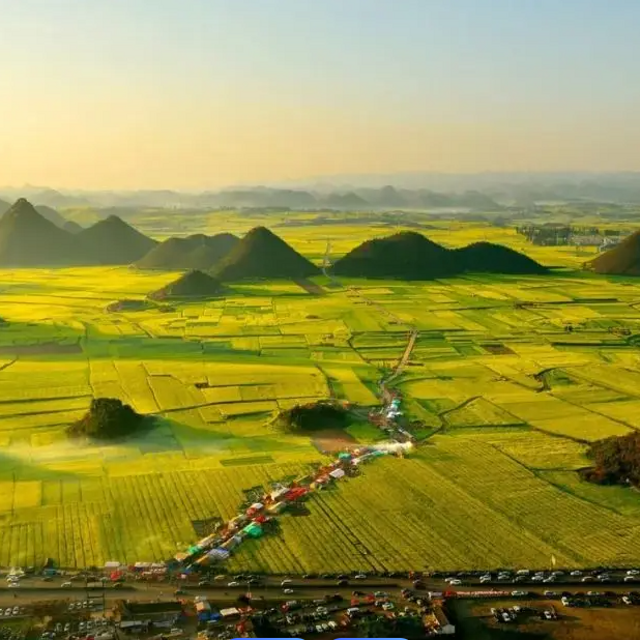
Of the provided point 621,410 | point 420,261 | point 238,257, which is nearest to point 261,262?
point 238,257

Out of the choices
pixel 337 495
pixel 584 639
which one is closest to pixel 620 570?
pixel 584 639

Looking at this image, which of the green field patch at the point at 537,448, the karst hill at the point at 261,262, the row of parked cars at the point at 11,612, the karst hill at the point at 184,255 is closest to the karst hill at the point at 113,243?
the karst hill at the point at 184,255

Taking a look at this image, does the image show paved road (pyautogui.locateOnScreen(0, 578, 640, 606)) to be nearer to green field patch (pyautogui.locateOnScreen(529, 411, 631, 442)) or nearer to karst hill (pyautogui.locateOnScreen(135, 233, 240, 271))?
green field patch (pyautogui.locateOnScreen(529, 411, 631, 442))

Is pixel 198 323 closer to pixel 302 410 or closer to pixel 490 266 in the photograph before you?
pixel 302 410

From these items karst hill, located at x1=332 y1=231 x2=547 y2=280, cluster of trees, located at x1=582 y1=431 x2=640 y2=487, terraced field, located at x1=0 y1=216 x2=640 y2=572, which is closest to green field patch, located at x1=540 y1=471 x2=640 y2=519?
terraced field, located at x1=0 y1=216 x2=640 y2=572

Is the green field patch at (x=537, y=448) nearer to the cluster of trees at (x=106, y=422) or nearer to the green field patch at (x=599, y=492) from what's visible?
the green field patch at (x=599, y=492)

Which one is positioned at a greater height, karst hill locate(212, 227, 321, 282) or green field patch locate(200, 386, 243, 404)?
karst hill locate(212, 227, 321, 282)
